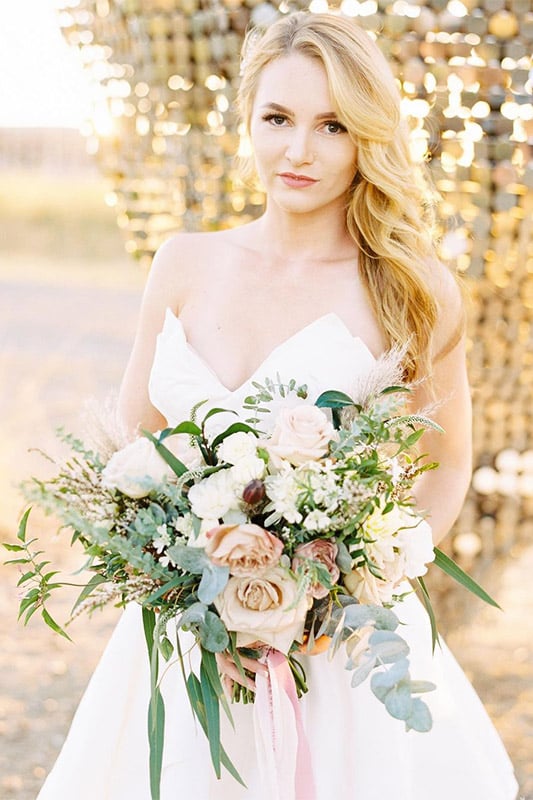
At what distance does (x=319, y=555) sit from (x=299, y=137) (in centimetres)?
99

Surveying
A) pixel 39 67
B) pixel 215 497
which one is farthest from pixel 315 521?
pixel 39 67

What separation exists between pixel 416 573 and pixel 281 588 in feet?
0.97

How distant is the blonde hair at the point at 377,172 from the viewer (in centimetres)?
228

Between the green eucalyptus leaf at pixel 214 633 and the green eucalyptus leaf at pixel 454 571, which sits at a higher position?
the green eucalyptus leaf at pixel 214 633

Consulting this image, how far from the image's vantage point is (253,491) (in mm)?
1686

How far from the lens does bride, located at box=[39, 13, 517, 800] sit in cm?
221

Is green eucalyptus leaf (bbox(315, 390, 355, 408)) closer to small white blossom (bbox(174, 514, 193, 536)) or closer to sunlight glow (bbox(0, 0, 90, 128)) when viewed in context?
small white blossom (bbox(174, 514, 193, 536))

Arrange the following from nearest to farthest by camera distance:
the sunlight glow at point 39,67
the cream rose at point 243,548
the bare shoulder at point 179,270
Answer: the cream rose at point 243,548 → the bare shoulder at point 179,270 → the sunlight glow at point 39,67

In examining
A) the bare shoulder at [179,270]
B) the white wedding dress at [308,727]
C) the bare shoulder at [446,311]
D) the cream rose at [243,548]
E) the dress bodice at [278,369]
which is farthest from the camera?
the bare shoulder at [179,270]

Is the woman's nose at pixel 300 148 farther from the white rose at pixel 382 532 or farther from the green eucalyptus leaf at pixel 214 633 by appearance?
the green eucalyptus leaf at pixel 214 633

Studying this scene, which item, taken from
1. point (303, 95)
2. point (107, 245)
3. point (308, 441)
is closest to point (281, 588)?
point (308, 441)

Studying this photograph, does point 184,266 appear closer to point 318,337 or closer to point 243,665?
point 318,337

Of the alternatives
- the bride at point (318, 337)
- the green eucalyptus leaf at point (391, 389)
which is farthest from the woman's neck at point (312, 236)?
the green eucalyptus leaf at point (391, 389)

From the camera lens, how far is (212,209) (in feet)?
11.4
